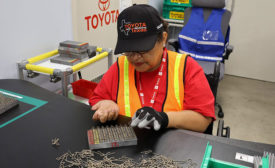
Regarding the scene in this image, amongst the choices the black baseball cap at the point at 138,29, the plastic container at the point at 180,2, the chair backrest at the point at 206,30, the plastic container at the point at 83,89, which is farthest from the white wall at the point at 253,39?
the black baseball cap at the point at 138,29

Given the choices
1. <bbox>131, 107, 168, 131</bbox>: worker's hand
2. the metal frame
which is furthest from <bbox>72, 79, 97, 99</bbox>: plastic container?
<bbox>131, 107, 168, 131</bbox>: worker's hand

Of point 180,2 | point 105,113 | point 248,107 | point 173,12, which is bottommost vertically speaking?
point 248,107

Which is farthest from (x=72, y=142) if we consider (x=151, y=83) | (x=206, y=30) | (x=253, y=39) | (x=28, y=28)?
(x=253, y=39)

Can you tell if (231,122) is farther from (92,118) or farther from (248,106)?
(92,118)

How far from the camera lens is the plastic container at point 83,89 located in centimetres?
183

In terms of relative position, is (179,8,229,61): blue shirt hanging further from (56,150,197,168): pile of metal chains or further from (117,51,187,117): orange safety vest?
(56,150,197,168): pile of metal chains

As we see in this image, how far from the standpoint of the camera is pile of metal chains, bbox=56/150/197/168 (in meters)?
0.79

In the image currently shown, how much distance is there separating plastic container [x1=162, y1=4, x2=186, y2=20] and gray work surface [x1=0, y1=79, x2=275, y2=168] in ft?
8.56

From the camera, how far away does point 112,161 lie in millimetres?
812

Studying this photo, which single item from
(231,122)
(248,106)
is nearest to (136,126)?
(231,122)

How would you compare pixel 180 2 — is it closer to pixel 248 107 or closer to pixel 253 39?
pixel 253 39

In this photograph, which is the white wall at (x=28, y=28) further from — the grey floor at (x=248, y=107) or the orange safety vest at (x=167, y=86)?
the grey floor at (x=248, y=107)

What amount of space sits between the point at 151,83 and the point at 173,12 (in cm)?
244

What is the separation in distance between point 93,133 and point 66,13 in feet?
4.94
